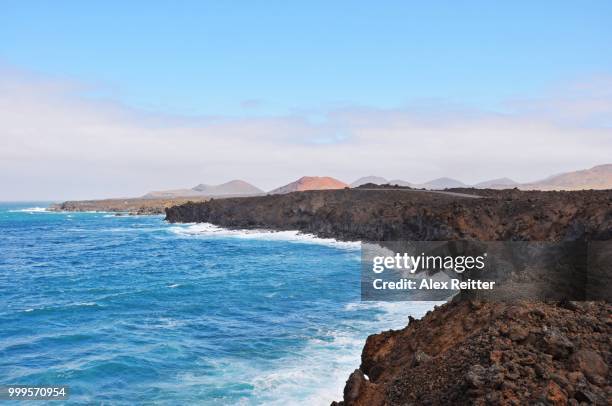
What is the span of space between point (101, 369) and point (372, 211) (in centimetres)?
5745

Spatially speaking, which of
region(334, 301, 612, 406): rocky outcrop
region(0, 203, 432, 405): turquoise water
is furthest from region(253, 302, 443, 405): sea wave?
region(334, 301, 612, 406): rocky outcrop

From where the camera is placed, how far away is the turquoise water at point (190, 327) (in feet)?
56.1

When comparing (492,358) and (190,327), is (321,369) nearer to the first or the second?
(190,327)

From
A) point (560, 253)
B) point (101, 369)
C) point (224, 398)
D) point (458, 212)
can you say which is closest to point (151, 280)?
point (101, 369)

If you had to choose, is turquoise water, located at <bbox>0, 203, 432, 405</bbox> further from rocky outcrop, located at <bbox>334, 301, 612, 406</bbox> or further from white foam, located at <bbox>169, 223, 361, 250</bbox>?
white foam, located at <bbox>169, 223, 361, 250</bbox>

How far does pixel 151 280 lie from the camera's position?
40594 mm

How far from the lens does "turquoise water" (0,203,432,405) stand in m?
17.1

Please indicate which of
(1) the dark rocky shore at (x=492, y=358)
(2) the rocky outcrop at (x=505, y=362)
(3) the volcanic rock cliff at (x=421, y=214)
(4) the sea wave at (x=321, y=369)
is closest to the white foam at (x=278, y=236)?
(3) the volcanic rock cliff at (x=421, y=214)

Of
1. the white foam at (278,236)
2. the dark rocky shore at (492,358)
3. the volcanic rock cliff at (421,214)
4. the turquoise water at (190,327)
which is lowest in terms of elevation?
the turquoise water at (190,327)

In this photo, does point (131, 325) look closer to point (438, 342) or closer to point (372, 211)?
point (438, 342)

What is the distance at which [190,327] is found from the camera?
81.9 feet

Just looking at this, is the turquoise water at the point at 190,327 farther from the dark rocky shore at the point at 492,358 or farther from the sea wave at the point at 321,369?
the dark rocky shore at the point at 492,358

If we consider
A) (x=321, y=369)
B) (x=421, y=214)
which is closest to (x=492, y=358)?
(x=321, y=369)

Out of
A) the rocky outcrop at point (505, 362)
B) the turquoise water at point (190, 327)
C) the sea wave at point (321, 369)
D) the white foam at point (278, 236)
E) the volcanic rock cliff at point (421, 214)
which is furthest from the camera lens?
the white foam at point (278, 236)
